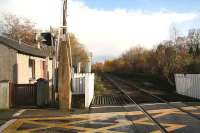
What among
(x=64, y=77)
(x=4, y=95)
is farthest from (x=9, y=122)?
(x=4, y=95)

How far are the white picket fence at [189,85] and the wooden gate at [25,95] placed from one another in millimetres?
8718

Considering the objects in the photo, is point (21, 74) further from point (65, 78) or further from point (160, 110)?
point (160, 110)

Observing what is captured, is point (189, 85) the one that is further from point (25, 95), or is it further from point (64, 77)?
point (25, 95)

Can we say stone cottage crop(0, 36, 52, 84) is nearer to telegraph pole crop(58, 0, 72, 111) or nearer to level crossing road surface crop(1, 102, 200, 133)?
telegraph pole crop(58, 0, 72, 111)

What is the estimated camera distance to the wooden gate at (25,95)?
1938cm

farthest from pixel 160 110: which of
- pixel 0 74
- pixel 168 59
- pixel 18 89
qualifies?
pixel 168 59

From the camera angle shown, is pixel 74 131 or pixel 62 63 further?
pixel 62 63

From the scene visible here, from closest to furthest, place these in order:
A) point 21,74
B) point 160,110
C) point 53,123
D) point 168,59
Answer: point 53,123, point 160,110, point 21,74, point 168,59

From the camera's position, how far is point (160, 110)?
1675 cm

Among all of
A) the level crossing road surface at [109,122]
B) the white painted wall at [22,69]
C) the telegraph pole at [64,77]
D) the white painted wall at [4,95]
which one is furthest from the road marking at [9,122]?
the white painted wall at [22,69]

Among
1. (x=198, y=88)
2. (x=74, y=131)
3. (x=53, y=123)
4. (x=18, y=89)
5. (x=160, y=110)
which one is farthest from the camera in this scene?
(x=198, y=88)

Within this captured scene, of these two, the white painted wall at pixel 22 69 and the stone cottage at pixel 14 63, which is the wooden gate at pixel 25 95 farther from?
the white painted wall at pixel 22 69

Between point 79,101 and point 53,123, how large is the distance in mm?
6201

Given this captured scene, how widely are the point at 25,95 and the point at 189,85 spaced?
9.89m
